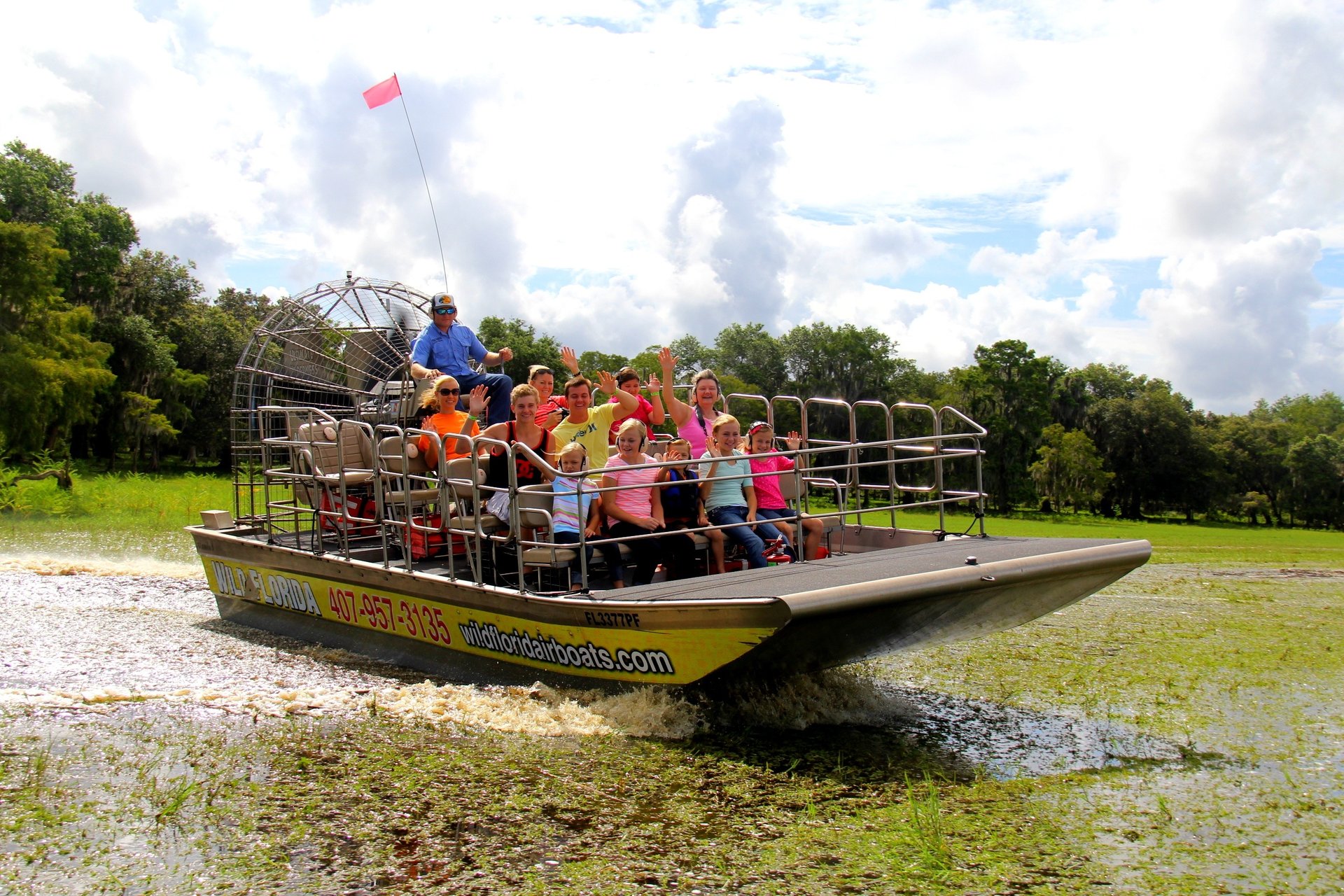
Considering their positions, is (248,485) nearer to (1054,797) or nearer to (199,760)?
(199,760)

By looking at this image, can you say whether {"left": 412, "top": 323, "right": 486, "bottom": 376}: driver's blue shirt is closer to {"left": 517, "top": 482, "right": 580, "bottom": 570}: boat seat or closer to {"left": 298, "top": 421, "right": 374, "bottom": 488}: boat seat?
{"left": 298, "top": 421, "right": 374, "bottom": 488}: boat seat

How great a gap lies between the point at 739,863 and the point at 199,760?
11.3ft

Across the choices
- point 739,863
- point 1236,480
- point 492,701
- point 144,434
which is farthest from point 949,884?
point 1236,480

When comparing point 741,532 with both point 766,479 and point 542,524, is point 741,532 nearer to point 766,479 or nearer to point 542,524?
point 766,479

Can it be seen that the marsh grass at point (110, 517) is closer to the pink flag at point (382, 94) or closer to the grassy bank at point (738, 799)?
the pink flag at point (382, 94)

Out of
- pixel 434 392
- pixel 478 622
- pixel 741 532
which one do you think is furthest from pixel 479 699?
pixel 434 392

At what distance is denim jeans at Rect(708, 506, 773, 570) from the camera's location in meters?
8.52

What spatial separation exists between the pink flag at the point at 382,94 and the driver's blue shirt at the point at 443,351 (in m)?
3.62

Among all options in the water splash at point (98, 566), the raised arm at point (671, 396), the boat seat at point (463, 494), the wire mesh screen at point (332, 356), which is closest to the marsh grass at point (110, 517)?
the water splash at point (98, 566)

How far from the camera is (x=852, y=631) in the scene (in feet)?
22.8

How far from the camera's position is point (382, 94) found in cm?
1337

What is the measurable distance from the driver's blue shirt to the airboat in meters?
0.31

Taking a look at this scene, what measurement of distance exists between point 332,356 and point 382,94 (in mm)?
3365

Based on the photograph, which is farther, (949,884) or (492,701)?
(492,701)
